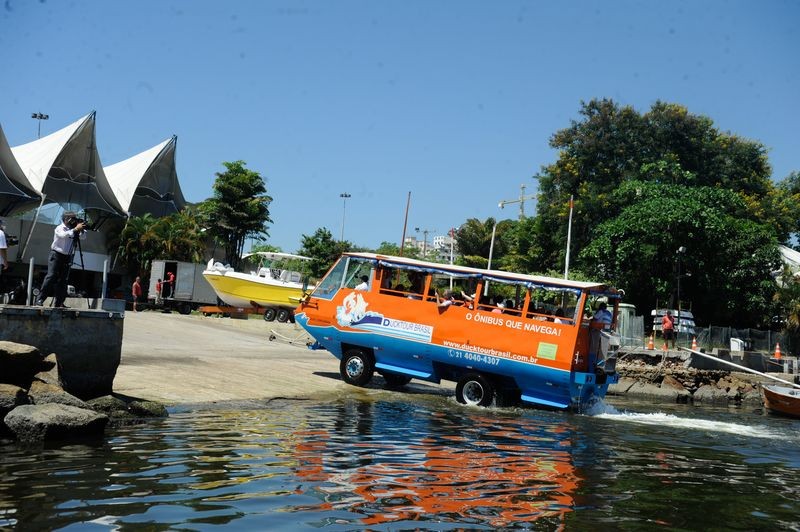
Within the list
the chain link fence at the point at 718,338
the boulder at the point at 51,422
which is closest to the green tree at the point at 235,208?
the chain link fence at the point at 718,338

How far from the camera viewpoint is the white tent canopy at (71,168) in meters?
44.9

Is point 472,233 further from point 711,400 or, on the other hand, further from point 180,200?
point 711,400

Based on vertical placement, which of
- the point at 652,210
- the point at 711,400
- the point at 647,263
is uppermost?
the point at 652,210

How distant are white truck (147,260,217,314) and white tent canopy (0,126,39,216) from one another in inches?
368

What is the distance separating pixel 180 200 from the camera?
5556cm

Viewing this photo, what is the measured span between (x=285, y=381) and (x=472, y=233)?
47.9 metres

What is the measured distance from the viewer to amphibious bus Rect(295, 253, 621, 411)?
53.3 ft

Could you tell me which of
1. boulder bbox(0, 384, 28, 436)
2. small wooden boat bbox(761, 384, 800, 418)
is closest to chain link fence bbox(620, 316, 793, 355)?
small wooden boat bbox(761, 384, 800, 418)

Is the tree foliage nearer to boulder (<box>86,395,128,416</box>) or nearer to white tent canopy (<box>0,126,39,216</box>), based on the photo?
white tent canopy (<box>0,126,39,216</box>)

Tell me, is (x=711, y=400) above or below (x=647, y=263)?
below

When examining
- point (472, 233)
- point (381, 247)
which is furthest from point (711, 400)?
point (381, 247)

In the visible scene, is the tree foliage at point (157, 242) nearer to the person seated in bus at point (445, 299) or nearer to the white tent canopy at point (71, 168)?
the white tent canopy at point (71, 168)

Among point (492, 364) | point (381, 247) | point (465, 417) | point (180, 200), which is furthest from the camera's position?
point (381, 247)

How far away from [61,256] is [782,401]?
20.1 metres
